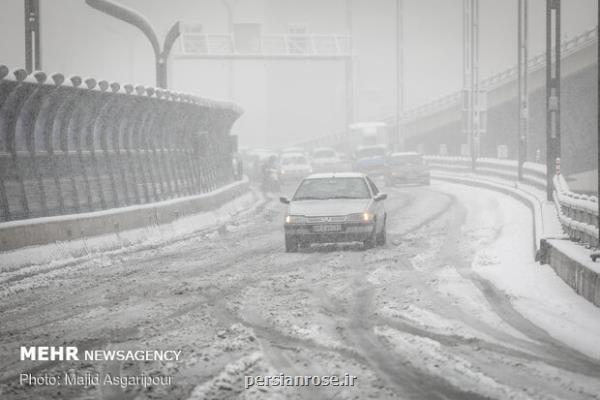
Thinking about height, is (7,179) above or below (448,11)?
below

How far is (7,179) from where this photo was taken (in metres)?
17.8

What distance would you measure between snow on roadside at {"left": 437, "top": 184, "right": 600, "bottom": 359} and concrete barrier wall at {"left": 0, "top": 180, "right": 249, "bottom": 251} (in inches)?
261

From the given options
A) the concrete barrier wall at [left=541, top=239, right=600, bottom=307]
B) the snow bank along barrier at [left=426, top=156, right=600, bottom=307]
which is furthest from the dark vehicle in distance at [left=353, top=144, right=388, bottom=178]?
the concrete barrier wall at [left=541, top=239, right=600, bottom=307]

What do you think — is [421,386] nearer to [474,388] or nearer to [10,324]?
[474,388]

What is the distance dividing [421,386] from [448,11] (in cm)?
14302

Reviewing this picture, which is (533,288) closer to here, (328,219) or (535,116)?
(328,219)

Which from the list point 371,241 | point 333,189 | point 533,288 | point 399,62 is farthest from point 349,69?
point 533,288

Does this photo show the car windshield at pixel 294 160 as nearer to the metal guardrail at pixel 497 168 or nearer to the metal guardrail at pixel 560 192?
the metal guardrail at pixel 497 168

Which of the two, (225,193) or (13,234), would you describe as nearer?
(13,234)

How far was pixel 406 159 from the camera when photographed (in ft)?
164

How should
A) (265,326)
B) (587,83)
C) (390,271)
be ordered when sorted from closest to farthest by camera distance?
(265,326), (390,271), (587,83)

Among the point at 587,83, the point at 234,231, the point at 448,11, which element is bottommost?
the point at 234,231

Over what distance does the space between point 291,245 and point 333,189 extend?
5.83ft

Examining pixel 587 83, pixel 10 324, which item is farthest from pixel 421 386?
pixel 587 83
